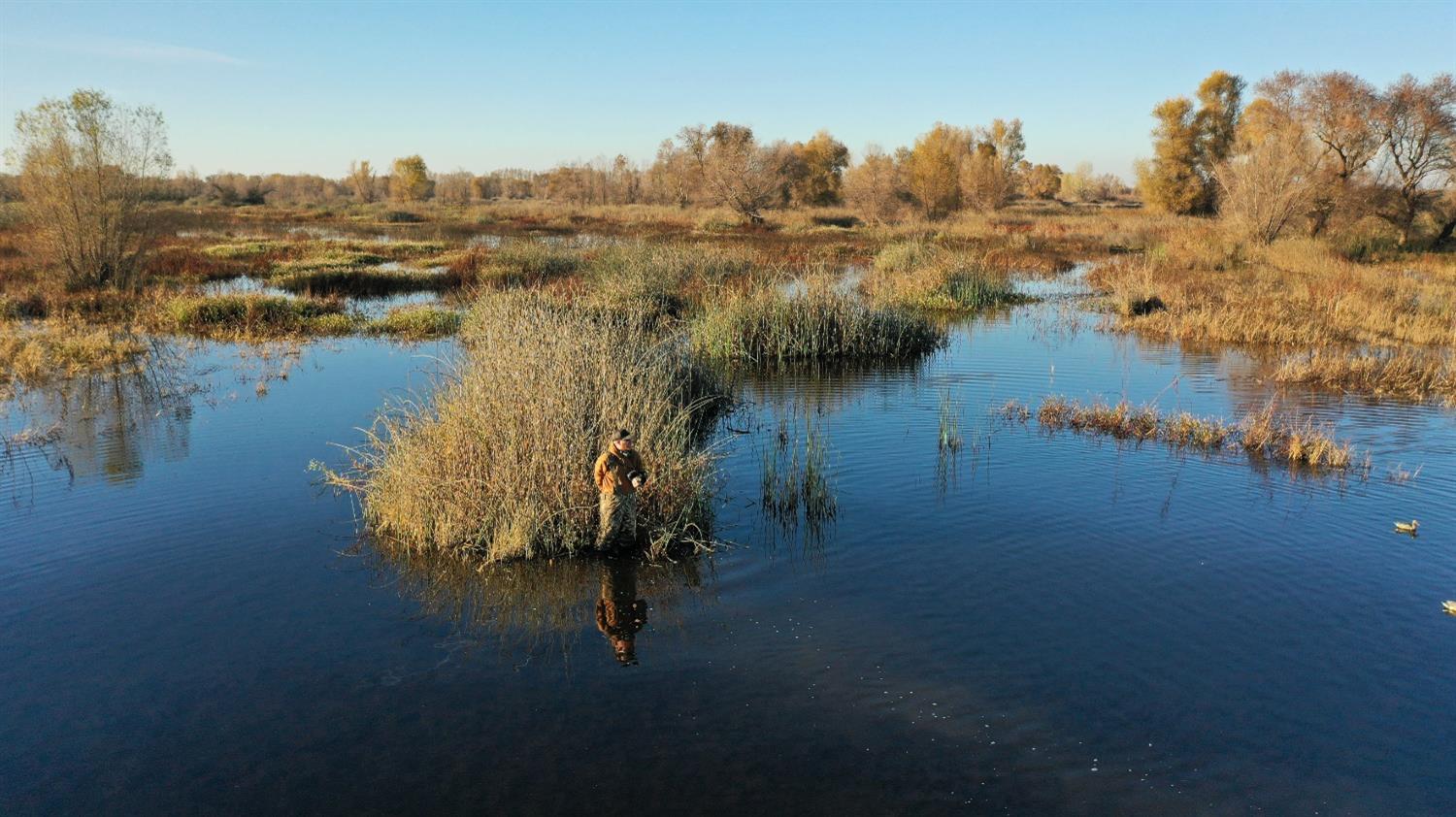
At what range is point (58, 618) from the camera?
24.3 feet

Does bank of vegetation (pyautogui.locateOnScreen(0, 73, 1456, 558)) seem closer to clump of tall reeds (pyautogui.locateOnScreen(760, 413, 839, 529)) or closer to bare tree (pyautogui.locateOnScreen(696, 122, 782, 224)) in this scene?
clump of tall reeds (pyautogui.locateOnScreen(760, 413, 839, 529))

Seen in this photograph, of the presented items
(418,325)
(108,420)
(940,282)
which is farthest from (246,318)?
(940,282)

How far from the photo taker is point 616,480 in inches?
324

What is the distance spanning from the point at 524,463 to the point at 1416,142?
4163 cm

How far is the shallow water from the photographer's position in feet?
18.1

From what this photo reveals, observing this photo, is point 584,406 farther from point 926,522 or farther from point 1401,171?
point 1401,171

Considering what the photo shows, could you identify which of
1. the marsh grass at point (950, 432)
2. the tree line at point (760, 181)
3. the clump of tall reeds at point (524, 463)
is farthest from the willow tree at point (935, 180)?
the clump of tall reeds at point (524, 463)

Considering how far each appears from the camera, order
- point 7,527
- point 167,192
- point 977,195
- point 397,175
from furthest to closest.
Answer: point 397,175, point 977,195, point 167,192, point 7,527

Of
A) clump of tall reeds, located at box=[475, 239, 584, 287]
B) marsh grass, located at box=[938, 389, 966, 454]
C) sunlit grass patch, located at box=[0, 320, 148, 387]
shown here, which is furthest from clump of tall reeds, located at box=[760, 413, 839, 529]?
clump of tall reeds, located at box=[475, 239, 584, 287]

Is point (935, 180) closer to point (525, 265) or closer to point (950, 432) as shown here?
point (525, 265)

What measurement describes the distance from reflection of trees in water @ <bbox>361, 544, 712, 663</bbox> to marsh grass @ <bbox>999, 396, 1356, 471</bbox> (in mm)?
7264

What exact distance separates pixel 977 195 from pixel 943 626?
6297 cm

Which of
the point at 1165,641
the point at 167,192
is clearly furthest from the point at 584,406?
the point at 167,192

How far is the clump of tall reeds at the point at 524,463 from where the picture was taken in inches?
336
